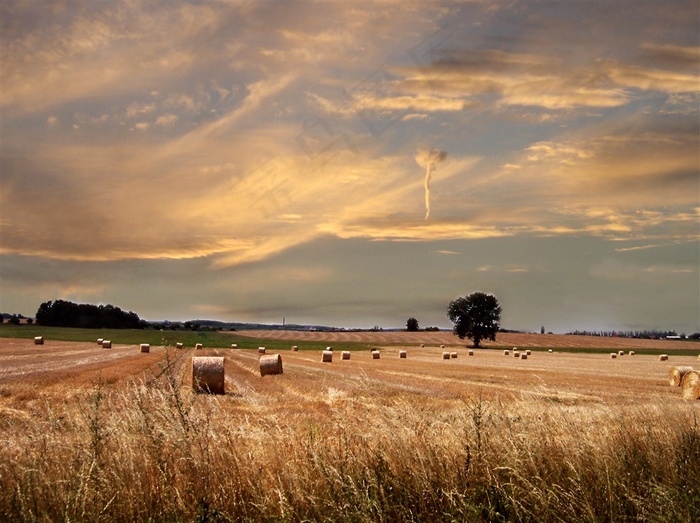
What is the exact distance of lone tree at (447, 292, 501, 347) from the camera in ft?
377

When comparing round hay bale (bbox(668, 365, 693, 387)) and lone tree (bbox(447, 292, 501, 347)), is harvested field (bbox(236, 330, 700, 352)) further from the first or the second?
round hay bale (bbox(668, 365, 693, 387))

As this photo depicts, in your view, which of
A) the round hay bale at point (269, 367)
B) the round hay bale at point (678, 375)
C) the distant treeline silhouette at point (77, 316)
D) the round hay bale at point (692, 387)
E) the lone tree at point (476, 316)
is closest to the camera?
the round hay bale at point (692, 387)

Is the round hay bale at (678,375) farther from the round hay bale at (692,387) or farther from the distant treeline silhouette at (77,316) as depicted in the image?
the distant treeline silhouette at (77,316)

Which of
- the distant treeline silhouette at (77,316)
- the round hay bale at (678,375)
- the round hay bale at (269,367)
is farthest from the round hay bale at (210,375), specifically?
the distant treeline silhouette at (77,316)

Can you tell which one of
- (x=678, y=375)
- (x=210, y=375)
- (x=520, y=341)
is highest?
(x=520, y=341)

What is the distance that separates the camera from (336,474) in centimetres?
873

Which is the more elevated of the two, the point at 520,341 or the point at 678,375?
the point at 520,341

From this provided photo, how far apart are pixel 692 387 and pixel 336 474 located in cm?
2800

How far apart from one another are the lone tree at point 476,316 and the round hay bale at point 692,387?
83273 mm

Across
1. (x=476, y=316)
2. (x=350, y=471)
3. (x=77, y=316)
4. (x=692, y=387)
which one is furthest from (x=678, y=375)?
(x=77, y=316)

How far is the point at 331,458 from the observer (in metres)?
9.41

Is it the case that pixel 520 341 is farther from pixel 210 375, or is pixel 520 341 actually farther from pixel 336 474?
pixel 336 474

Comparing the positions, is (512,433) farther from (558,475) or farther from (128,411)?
(128,411)

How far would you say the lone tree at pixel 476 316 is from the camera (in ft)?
377
